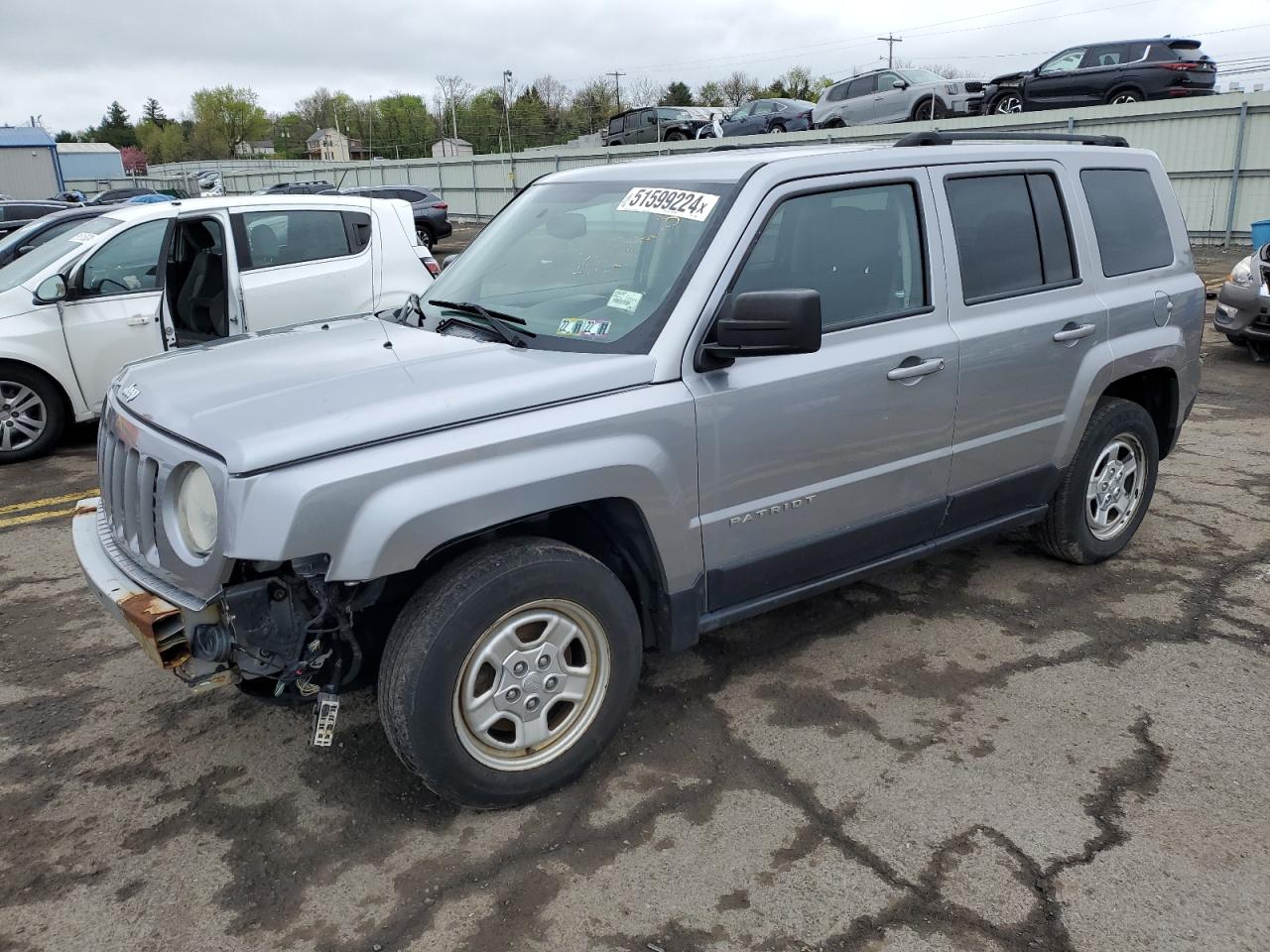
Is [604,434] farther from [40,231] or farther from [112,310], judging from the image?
[40,231]

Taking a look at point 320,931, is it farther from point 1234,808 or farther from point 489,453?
point 1234,808

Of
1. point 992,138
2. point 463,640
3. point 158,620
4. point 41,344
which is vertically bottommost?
point 463,640

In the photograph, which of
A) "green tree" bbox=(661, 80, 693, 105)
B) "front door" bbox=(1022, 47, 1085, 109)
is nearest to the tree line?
"green tree" bbox=(661, 80, 693, 105)

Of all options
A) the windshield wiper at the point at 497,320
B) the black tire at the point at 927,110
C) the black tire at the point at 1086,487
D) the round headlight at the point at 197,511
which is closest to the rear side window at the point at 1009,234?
the black tire at the point at 1086,487

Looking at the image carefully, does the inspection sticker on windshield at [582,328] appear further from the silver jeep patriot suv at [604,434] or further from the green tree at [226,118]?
the green tree at [226,118]

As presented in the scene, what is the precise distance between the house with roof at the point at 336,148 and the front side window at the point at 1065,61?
86.9 m

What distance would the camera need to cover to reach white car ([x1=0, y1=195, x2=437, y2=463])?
6859 mm

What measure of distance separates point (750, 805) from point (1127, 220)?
10.7 feet

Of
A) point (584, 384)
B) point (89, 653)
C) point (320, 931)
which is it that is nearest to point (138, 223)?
point (89, 653)

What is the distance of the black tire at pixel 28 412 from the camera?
6926mm

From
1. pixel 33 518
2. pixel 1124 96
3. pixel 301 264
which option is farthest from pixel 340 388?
pixel 1124 96

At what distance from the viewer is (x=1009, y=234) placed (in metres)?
4.00

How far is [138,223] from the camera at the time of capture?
7246 mm

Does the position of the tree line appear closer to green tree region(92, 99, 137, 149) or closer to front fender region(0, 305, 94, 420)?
green tree region(92, 99, 137, 149)
